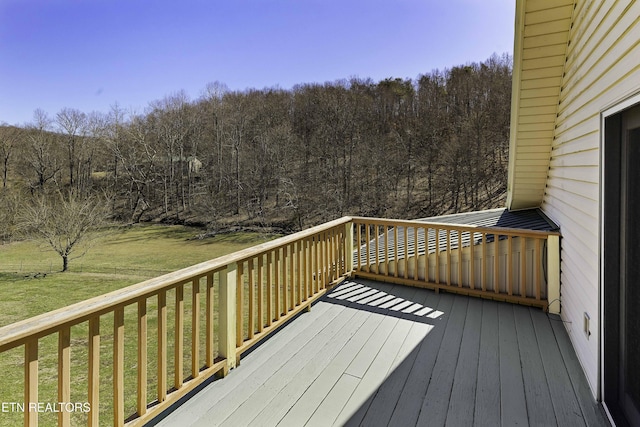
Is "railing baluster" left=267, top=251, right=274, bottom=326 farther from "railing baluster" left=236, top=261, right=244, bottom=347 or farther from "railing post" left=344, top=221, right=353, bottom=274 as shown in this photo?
"railing post" left=344, top=221, right=353, bottom=274

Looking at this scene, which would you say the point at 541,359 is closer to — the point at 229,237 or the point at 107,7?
the point at 107,7

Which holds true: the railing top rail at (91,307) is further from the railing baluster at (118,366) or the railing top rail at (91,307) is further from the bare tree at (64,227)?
the bare tree at (64,227)

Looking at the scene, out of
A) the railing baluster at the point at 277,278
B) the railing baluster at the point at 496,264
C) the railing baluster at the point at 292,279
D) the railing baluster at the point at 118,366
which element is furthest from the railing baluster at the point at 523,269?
the railing baluster at the point at 118,366

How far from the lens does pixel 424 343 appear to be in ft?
8.82

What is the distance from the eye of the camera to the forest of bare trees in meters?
22.5

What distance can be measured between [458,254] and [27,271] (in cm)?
1967

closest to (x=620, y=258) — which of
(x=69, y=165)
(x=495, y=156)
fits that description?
(x=495, y=156)

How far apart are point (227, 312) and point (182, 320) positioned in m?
0.39

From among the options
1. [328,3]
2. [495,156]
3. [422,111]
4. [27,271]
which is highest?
[422,111]

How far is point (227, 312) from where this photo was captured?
7.45 feet

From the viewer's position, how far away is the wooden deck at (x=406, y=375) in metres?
1.85

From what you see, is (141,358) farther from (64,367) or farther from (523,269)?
(523,269)

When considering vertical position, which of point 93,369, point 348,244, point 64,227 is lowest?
point 64,227

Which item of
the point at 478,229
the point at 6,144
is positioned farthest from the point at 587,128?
the point at 6,144
